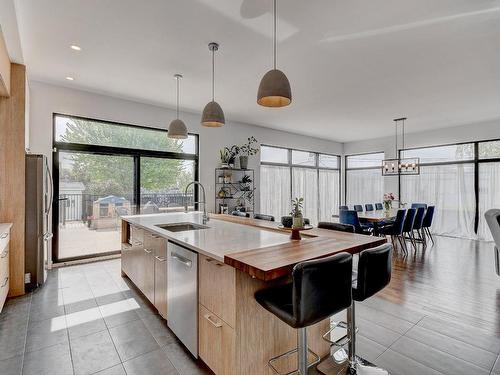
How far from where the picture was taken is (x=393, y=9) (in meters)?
2.37

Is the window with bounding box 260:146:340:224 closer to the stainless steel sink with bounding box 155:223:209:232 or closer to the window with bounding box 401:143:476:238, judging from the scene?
the window with bounding box 401:143:476:238

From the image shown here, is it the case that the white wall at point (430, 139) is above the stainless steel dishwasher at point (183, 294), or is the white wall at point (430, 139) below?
above

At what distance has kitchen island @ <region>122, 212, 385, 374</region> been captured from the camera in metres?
1.54

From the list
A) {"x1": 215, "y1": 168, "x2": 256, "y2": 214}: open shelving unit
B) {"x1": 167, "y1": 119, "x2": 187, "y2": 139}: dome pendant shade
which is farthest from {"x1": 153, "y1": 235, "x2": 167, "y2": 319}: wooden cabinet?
{"x1": 215, "y1": 168, "x2": 256, "y2": 214}: open shelving unit

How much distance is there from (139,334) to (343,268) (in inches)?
77.0

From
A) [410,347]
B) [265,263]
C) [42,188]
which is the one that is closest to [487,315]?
[410,347]

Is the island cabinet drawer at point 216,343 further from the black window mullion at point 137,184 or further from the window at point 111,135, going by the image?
the window at point 111,135

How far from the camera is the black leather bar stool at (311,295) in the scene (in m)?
1.33

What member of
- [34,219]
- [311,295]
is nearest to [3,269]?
[34,219]

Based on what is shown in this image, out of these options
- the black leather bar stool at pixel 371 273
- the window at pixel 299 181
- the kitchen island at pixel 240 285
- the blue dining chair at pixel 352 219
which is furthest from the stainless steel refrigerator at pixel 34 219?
the blue dining chair at pixel 352 219

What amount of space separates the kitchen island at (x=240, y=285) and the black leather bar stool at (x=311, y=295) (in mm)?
111

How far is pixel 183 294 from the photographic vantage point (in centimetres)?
208

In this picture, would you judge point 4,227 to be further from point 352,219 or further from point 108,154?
point 352,219

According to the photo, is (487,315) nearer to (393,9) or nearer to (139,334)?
(393,9)
